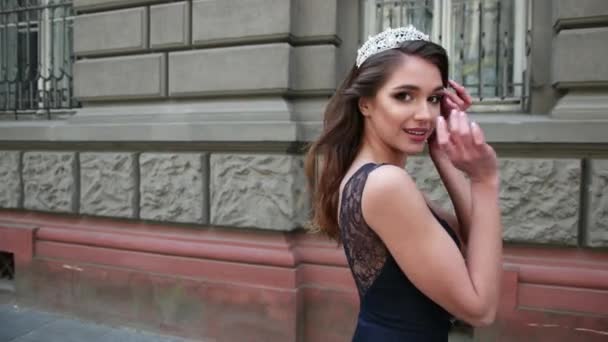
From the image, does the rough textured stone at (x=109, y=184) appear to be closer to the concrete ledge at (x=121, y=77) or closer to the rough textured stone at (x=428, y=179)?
the concrete ledge at (x=121, y=77)

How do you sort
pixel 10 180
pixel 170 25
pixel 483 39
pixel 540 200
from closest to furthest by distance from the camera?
pixel 540 200 < pixel 483 39 < pixel 170 25 < pixel 10 180

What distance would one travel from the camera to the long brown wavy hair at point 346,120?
57.5 inches

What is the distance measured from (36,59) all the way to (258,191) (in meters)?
3.54

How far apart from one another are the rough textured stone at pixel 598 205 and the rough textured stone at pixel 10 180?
17.3 ft

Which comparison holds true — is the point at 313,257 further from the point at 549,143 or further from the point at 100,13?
the point at 100,13

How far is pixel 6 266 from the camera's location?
5.66 metres

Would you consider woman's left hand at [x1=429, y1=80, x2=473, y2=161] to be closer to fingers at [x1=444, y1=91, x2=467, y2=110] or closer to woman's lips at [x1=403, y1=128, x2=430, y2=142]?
fingers at [x1=444, y1=91, x2=467, y2=110]

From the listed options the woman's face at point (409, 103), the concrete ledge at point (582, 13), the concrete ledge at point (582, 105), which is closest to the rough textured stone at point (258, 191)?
the concrete ledge at point (582, 105)

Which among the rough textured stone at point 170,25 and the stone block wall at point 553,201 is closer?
the stone block wall at point 553,201

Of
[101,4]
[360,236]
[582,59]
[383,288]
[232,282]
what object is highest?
[101,4]

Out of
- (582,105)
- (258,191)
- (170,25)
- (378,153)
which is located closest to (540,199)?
(582,105)

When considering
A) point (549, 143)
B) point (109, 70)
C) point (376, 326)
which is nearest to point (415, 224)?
point (376, 326)

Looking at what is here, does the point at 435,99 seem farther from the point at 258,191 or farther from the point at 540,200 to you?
the point at 258,191

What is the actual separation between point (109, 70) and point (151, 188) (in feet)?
4.08
